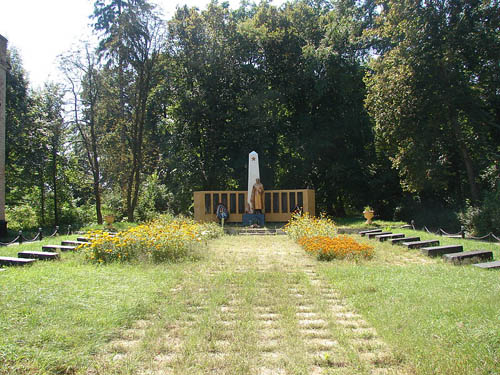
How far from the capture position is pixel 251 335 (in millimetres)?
3914

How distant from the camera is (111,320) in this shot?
165 inches

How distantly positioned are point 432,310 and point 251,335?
210 cm

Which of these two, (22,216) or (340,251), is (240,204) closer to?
(22,216)

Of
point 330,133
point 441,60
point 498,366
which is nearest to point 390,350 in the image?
point 498,366

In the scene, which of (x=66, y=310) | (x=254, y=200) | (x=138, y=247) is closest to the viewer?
(x=66, y=310)

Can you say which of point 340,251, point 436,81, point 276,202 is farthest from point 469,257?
point 276,202

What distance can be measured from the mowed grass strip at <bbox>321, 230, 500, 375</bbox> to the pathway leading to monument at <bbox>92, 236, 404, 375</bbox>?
21 cm

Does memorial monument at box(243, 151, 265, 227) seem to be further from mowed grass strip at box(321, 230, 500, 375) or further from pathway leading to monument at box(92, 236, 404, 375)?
pathway leading to monument at box(92, 236, 404, 375)

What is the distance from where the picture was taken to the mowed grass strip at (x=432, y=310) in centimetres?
325

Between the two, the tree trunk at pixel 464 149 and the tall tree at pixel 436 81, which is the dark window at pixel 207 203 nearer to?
the tall tree at pixel 436 81

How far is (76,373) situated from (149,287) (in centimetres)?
274

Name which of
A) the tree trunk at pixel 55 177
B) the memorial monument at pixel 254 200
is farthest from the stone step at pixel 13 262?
the tree trunk at pixel 55 177

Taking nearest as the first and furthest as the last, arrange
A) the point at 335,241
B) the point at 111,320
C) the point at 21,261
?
1. the point at 111,320
2. the point at 21,261
3. the point at 335,241

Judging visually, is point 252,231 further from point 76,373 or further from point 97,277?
point 76,373
